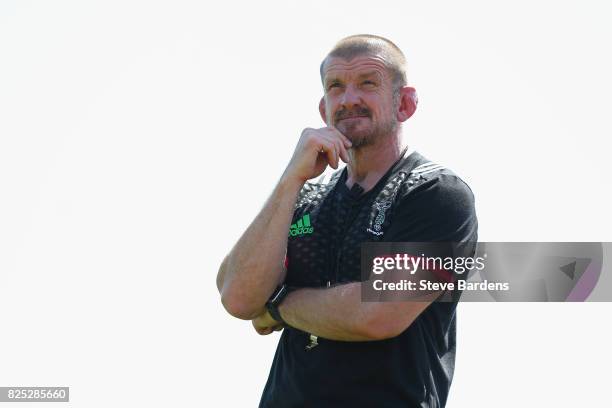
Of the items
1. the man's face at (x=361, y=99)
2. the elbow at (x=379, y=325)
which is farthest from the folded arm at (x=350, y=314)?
the man's face at (x=361, y=99)

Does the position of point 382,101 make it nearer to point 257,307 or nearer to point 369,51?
point 369,51

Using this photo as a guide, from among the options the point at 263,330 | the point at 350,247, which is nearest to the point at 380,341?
the point at 350,247

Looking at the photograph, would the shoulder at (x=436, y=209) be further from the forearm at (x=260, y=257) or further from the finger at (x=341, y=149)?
the forearm at (x=260, y=257)

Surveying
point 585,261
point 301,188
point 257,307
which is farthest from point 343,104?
point 585,261

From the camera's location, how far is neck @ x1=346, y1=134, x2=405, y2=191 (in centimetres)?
558

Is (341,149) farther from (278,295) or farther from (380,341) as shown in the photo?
(380,341)

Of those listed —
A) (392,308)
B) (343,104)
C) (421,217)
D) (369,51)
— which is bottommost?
(392,308)

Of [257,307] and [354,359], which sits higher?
[257,307]

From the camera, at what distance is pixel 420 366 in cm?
491

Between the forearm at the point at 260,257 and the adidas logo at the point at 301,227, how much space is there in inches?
11.7

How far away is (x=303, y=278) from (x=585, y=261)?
2.37m

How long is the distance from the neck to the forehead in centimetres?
44
